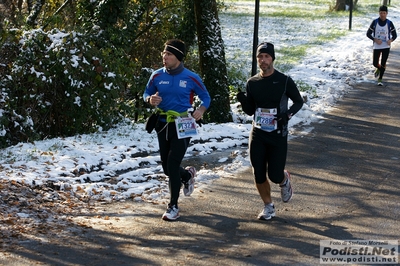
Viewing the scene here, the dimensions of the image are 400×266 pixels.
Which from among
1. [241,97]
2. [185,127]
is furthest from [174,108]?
[241,97]

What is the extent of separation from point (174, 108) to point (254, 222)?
1525 mm

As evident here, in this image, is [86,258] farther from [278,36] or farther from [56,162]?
[278,36]

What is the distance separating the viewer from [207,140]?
1178cm

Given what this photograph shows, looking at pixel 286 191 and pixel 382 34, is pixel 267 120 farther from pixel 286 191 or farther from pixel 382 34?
pixel 382 34

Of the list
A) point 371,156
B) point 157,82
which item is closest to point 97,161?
point 157,82

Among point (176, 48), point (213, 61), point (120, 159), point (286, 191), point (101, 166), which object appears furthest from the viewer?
point (213, 61)

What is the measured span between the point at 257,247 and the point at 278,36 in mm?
26445

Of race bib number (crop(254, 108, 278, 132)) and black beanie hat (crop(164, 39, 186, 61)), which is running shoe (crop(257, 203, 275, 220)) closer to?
race bib number (crop(254, 108, 278, 132))

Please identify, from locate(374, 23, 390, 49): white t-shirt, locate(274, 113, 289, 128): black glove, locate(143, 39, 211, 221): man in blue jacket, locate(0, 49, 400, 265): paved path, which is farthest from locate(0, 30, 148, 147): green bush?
locate(374, 23, 390, 49): white t-shirt

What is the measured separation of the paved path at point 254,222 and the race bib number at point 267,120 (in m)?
1.04

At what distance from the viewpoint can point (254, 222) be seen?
7613mm

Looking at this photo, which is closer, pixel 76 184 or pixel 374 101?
pixel 76 184

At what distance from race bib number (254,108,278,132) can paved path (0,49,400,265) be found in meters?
1.04

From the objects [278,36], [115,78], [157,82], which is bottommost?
[278,36]
